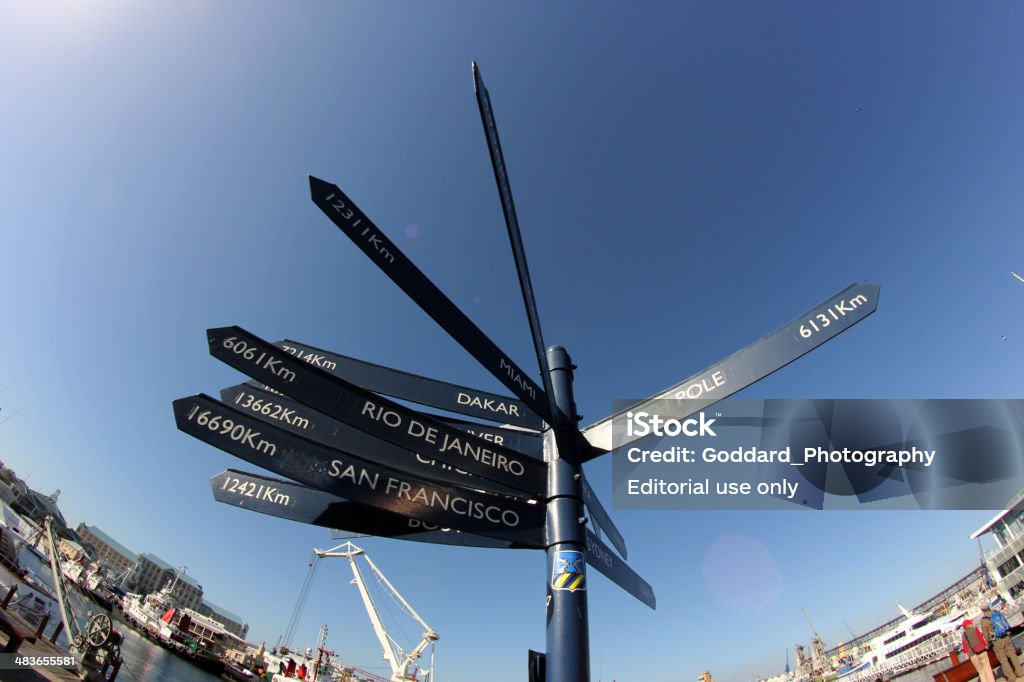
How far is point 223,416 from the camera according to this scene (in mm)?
3420

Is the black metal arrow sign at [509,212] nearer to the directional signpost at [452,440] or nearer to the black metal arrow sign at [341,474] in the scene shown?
the directional signpost at [452,440]

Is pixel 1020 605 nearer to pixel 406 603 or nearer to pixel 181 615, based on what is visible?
pixel 406 603

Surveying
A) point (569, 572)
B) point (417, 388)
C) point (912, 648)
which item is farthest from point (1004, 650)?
point (912, 648)

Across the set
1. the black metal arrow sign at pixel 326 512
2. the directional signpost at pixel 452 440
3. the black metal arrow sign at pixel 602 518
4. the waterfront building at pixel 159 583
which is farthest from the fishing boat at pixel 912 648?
the waterfront building at pixel 159 583

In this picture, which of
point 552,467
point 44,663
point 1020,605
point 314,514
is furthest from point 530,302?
point 1020,605

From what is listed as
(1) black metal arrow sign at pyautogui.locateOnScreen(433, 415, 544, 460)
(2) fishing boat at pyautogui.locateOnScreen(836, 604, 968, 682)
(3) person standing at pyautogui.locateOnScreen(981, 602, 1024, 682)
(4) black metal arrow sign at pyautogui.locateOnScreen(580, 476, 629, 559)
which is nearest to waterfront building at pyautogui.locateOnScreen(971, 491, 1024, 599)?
(2) fishing boat at pyautogui.locateOnScreen(836, 604, 968, 682)

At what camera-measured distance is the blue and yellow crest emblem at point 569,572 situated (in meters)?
3.37

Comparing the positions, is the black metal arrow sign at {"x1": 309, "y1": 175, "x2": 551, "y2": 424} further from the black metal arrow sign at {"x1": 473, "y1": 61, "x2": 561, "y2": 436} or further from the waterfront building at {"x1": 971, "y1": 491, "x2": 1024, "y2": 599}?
the waterfront building at {"x1": 971, "y1": 491, "x2": 1024, "y2": 599}

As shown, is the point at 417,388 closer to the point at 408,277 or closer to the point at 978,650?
Answer: the point at 408,277

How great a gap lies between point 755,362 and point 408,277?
11.2 ft

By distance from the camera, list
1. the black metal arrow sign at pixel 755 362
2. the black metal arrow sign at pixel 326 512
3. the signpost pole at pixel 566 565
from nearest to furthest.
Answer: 1. the signpost pole at pixel 566 565
2. the black metal arrow sign at pixel 755 362
3. the black metal arrow sign at pixel 326 512

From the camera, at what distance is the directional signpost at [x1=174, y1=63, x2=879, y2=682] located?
10.9 feet

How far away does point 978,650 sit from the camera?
5602 millimetres

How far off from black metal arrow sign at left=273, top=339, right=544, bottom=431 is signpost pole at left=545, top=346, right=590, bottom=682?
0.79 meters
